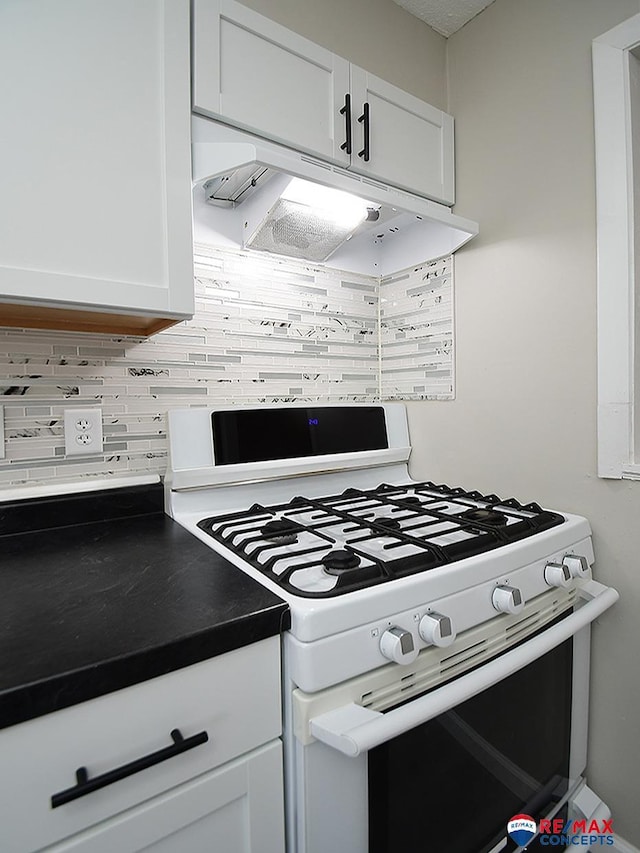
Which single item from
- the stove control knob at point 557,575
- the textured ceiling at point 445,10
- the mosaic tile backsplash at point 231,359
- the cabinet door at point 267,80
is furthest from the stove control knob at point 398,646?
the textured ceiling at point 445,10

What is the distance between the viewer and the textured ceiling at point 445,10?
1290 mm

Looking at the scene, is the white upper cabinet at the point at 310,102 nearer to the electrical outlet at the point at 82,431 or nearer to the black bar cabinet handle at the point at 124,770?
the electrical outlet at the point at 82,431

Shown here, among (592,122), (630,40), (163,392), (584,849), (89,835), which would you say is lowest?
(584,849)

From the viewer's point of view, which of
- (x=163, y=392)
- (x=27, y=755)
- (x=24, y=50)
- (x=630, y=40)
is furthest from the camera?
(x=163, y=392)

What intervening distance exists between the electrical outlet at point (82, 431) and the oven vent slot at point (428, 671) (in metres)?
0.75

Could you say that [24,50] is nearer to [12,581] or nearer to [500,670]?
[12,581]

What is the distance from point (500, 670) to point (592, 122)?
1.22 metres

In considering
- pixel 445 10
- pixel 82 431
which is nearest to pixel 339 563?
pixel 82 431

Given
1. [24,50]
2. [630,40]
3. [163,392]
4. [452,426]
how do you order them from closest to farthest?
[24,50] < [630,40] < [163,392] < [452,426]

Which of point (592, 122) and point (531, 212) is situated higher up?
point (592, 122)

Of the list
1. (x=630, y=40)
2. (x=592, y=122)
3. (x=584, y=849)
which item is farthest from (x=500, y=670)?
(x=630, y=40)

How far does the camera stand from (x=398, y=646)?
0.64 meters

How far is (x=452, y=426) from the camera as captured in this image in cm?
139

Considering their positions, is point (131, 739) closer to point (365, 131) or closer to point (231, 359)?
point (231, 359)
